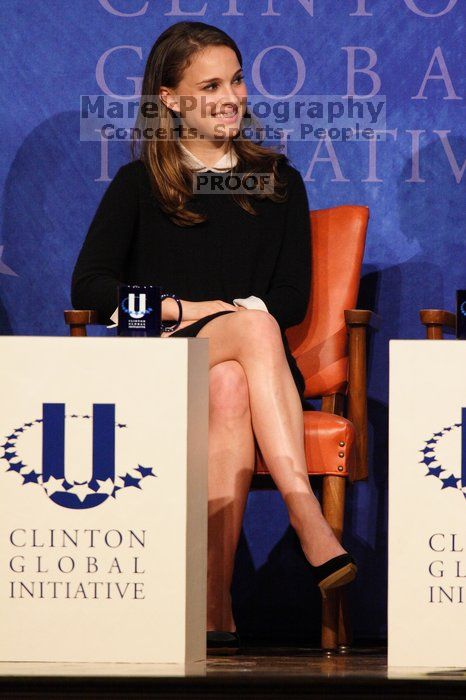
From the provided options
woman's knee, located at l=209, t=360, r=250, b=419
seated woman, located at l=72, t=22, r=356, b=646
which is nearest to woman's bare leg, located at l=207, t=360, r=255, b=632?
woman's knee, located at l=209, t=360, r=250, b=419

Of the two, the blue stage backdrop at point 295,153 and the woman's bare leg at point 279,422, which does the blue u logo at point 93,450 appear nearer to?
the woman's bare leg at point 279,422

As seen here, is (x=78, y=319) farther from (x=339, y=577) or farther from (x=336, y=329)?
(x=339, y=577)

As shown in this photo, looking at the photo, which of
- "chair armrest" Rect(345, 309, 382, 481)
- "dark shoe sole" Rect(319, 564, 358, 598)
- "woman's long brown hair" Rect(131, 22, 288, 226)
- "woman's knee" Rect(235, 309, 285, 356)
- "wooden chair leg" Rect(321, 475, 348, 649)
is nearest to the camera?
"dark shoe sole" Rect(319, 564, 358, 598)

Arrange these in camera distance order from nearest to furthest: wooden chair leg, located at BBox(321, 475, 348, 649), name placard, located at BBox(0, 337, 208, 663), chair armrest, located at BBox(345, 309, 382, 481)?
1. name placard, located at BBox(0, 337, 208, 663)
2. wooden chair leg, located at BBox(321, 475, 348, 649)
3. chair armrest, located at BBox(345, 309, 382, 481)

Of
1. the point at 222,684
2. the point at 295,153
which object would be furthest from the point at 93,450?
the point at 295,153

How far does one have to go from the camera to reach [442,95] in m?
3.36

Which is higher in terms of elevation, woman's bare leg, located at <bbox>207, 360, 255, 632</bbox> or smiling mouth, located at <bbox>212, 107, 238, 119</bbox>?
smiling mouth, located at <bbox>212, 107, 238, 119</bbox>

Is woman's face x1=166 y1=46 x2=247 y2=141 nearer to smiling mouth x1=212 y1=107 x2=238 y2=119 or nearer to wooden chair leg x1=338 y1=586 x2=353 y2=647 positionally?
smiling mouth x1=212 y1=107 x2=238 y2=119

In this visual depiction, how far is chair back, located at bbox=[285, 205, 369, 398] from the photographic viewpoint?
3.01 metres

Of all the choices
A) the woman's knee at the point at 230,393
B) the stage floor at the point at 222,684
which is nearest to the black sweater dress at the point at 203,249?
the woman's knee at the point at 230,393

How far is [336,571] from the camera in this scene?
2.29 metres

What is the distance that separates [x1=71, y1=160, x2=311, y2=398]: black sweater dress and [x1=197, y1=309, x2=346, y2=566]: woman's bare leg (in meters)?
0.41

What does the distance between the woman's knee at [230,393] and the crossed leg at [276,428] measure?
13mm

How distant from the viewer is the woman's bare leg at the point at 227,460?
2439 millimetres
